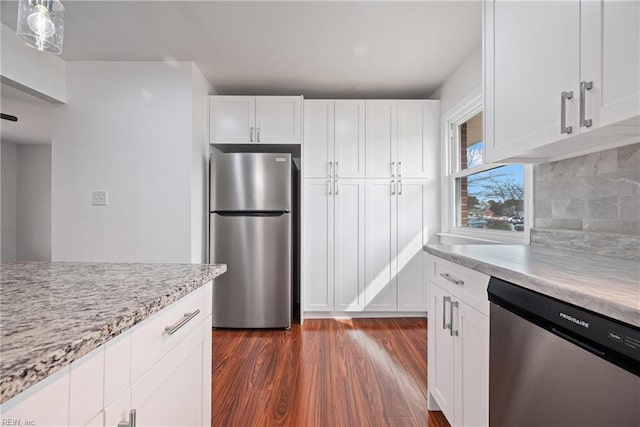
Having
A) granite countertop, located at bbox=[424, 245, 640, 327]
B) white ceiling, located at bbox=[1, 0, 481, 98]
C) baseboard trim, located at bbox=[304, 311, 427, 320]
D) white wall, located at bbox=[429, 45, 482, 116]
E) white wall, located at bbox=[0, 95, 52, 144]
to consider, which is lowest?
baseboard trim, located at bbox=[304, 311, 427, 320]

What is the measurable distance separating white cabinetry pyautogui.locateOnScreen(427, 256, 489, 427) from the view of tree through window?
2.96 ft

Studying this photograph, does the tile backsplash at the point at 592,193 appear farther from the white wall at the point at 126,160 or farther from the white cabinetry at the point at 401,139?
the white wall at the point at 126,160

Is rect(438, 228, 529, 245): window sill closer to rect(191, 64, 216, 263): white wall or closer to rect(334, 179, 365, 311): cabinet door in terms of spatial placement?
rect(334, 179, 365, 311): cabinet door

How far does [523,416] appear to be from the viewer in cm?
96

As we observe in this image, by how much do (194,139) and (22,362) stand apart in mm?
2709

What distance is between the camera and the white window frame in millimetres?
1980

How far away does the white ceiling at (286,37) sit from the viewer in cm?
210

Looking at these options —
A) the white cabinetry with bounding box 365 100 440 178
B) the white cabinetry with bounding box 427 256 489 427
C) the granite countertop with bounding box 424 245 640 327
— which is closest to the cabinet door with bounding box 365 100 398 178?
the white cabinetry with bounding box 365 100 440 178

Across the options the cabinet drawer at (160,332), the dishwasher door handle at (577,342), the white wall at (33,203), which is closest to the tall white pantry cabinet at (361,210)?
the cabinet drawer at (160,332)

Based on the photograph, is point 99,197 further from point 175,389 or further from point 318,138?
Result: point 175,389

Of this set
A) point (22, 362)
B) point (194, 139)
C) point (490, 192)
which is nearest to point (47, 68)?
point (194, 139)

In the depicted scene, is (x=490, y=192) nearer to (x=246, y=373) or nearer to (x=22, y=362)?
(x=246, y=373)

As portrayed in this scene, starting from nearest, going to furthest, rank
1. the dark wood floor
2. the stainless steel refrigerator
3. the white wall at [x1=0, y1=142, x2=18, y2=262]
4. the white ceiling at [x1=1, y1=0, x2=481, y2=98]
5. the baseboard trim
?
the dark wood floor → the white ceiling at [x1=1, y1=0, x2=481, y2=98] → the stainless steel refrigerator → the baseboard trim → the white wall at [x1=0, y1=142, x2=18, y2=262]

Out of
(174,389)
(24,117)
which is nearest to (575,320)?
(174,389)
